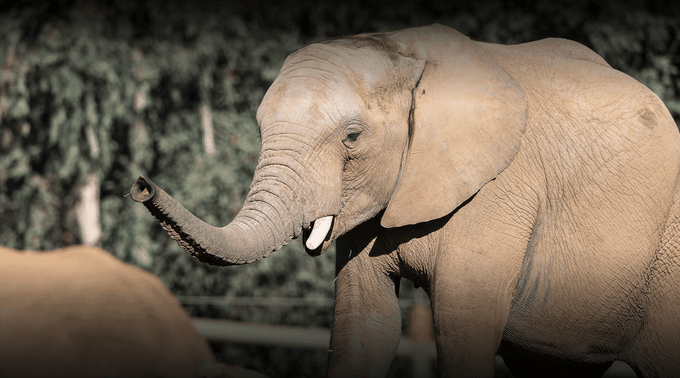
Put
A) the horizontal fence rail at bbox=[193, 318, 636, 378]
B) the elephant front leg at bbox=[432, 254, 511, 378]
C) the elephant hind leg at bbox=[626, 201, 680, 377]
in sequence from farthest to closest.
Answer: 1. the horizontal fence rail at bbox=[193, 318, 636, 378]
2. the elephant hind leg at bbox=[626, 201, 680, 377]
3. the elephant front leg at bbox=[432, 254, 511, 378]

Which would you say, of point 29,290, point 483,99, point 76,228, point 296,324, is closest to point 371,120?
point 483,99

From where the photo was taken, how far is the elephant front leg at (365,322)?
92.7 inches

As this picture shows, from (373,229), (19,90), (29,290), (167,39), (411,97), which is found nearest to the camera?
(29,290)

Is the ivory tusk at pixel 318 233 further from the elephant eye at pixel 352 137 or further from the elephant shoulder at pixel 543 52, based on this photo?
the elephant shoulder at pixel 543 52

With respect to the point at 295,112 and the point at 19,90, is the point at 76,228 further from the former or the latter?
the point at 295,112

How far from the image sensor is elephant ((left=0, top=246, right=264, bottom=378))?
1632mm

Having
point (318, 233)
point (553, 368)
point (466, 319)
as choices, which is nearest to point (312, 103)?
point (318, 233)

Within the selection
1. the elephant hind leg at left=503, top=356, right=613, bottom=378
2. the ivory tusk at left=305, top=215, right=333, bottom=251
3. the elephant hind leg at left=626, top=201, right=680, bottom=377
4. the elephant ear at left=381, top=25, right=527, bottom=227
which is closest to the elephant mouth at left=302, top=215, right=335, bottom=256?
the ivory tusk at left=305, top=215, right=333, bottom=251

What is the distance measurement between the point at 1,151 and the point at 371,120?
412 centimetres

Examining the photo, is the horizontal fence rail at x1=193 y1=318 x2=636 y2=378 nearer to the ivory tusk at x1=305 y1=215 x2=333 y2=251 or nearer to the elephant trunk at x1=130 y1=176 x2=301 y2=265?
the ivory tusk at x1=305 y1=215 x2=333 y2=251

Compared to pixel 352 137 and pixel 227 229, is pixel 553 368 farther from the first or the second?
pixel 227 229

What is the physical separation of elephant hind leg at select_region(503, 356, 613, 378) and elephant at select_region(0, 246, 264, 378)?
3.85 ft

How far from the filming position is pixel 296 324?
5.27 metres

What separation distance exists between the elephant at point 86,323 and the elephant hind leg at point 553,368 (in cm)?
117
